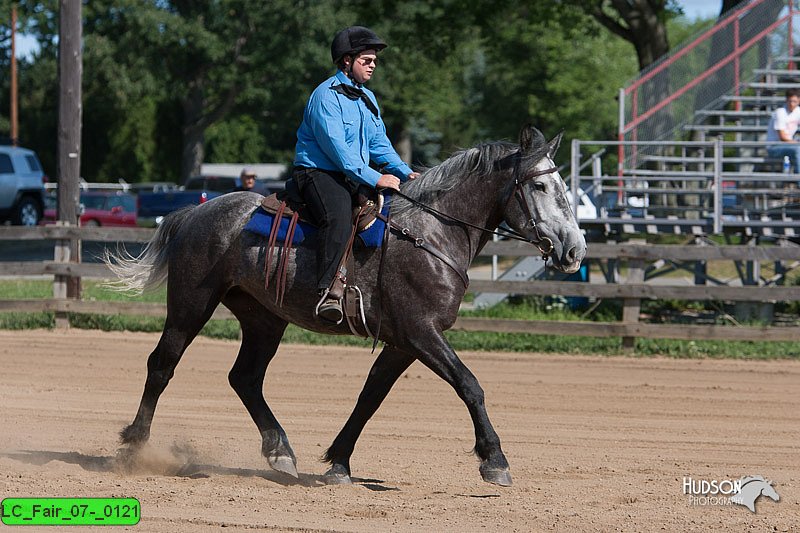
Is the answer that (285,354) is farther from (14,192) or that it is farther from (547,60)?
(547,60)

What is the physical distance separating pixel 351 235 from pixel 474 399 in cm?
128

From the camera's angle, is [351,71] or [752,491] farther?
[351,71]

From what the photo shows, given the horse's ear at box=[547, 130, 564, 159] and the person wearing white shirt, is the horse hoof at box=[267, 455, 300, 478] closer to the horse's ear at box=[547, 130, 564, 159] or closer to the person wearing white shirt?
the horse's ear at box=[547, 130, 564, 159]

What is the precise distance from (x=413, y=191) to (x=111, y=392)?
16.4ft

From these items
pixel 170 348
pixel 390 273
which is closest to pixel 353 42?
Result: pixel 390 273

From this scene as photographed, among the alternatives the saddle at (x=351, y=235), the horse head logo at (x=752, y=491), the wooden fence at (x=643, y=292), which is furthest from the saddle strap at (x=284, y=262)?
the wooden fence at (x=643, y=292)

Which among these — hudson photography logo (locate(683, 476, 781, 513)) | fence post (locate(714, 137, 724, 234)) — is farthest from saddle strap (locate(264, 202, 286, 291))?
fence post (locate(714, 137, 724, 234))

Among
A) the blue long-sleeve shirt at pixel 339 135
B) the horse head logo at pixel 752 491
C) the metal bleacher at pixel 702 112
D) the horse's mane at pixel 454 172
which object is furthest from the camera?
the metal bleacher at pixel 702 112

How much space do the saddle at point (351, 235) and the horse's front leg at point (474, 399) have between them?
50 centimetres

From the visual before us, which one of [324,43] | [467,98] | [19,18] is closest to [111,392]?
[324,43]

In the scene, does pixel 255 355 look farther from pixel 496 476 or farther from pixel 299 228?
pixel 496 476

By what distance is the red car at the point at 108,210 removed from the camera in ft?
118

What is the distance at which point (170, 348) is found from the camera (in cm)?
779

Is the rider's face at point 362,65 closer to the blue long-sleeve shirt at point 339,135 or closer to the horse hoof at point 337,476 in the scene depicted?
the blue long-sleeve shirt at point 339,135
